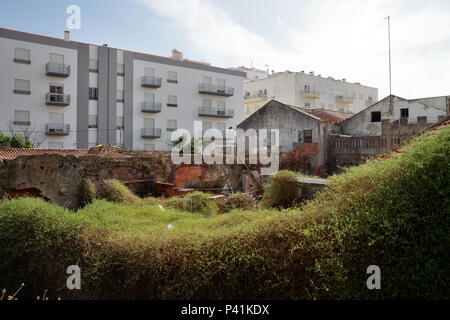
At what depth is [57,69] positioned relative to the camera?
101ft

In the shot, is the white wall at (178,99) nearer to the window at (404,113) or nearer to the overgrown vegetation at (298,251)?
the window at (404,113)

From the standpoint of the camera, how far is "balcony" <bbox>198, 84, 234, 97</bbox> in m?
39.7

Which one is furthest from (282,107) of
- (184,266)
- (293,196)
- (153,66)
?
(184,266)

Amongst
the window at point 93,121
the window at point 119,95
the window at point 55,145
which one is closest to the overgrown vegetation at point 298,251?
the window at point 55,145

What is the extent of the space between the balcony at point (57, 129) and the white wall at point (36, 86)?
0.35m

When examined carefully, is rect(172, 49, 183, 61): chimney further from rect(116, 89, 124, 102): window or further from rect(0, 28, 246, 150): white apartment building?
rect(116, 89, 124, 102): window

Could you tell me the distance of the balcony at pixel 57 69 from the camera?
30.2 metres

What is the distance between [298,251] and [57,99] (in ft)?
105

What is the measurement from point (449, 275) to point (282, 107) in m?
20.8

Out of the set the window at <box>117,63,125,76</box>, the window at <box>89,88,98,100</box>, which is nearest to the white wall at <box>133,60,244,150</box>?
the window at <box>117,63,125,76</box>

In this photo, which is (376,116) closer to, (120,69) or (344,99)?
(344,99)

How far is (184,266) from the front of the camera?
4.21m

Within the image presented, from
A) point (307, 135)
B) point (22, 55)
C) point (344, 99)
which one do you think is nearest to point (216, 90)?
point (344, 99)

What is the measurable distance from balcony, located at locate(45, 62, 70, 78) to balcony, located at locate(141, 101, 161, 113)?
760cm
